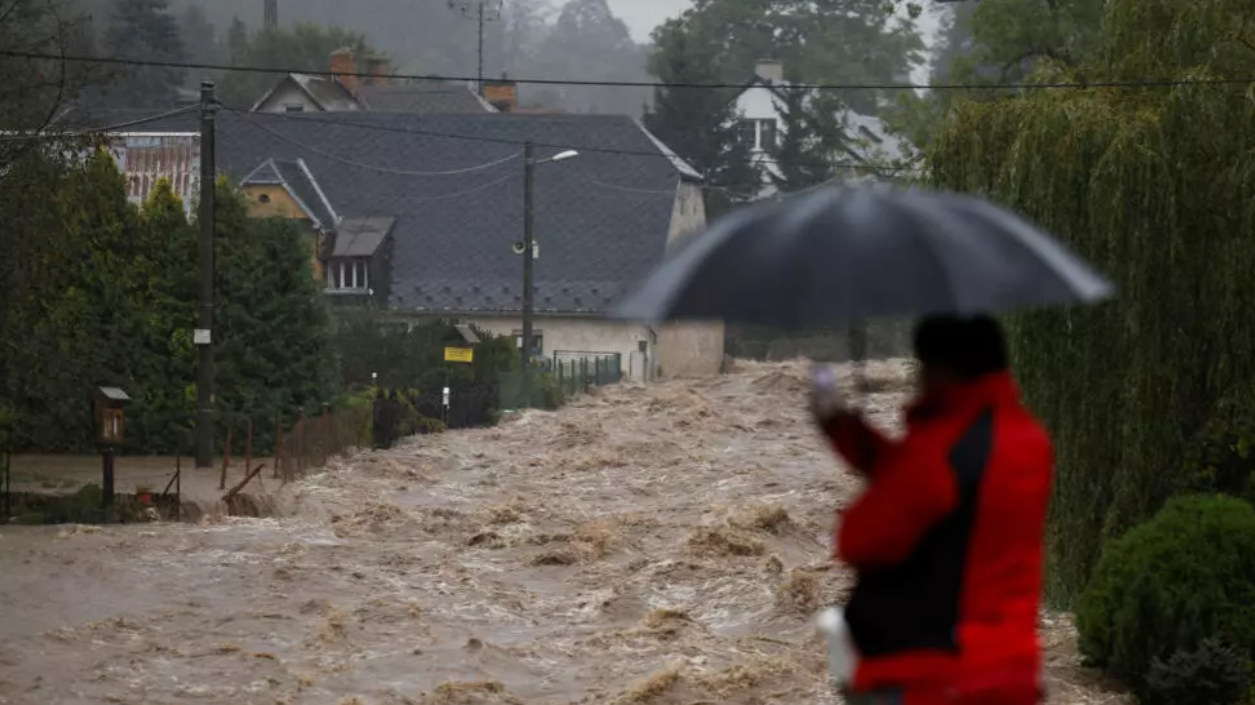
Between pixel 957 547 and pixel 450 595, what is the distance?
16.8 m

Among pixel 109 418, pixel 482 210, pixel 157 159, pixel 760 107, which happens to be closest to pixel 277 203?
pixel 482 210

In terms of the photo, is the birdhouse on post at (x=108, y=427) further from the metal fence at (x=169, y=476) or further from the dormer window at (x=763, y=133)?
the dormer window at (x=763, y=133)

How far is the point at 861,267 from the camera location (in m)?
5.10

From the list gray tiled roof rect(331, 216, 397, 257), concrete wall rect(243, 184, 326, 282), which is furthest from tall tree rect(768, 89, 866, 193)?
concrete wall rect(243, 184, 326, 282)

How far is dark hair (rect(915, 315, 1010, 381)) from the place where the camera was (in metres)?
5.00

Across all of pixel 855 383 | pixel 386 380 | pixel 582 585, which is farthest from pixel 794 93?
pixel 855 383

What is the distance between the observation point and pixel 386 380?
140 ft

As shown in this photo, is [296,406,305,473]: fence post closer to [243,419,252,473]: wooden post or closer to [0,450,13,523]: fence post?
[243,419,252,473]: wooden post

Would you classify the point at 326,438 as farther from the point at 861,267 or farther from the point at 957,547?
the point at 957,547

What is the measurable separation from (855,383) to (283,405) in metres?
28.5

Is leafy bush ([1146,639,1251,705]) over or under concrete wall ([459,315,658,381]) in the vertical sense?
under

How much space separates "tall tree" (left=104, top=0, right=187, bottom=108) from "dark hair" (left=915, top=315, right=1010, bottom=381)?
90080 mm

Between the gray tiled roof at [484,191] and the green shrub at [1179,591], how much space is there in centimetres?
4309

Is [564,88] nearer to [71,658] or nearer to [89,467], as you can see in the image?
[89,467]
